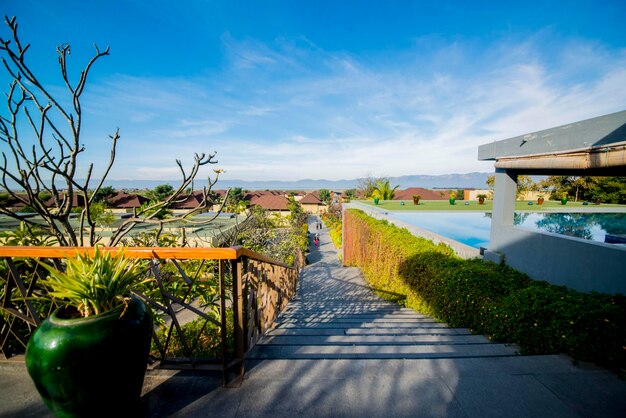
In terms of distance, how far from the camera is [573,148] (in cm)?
394

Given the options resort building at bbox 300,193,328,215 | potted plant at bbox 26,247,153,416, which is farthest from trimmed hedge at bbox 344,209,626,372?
resort building at bbox 300,193,328,215

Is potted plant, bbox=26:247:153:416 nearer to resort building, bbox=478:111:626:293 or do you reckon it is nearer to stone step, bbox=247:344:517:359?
stone step, bbox=247:344:517:359

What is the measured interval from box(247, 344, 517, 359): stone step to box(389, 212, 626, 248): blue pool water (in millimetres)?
5281

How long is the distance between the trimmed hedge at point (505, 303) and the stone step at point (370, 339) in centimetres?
42

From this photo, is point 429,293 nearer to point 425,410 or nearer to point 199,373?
point 425,410

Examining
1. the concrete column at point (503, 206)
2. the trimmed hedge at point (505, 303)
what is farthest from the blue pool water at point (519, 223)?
the trimmed hedge at point (505, 303)

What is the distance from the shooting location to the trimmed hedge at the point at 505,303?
247cm

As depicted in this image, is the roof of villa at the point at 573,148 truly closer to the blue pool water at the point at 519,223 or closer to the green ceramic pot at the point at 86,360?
the blue pool water at the point at 519,223

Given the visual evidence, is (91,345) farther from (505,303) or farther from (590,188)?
(590,188)

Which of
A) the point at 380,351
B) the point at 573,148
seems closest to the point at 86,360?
the point at 380,351

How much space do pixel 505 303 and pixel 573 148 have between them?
2.66 m

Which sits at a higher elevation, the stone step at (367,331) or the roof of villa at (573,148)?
the roof of villa at (573,148)

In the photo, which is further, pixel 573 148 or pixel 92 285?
pixel 573 148

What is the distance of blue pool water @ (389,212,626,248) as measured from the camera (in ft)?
26.7
